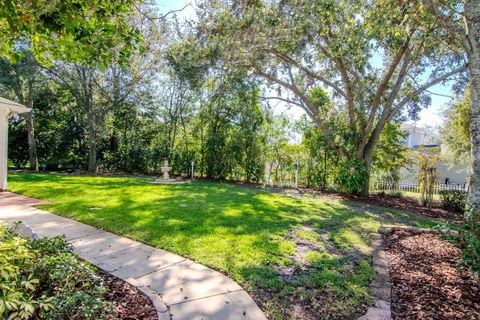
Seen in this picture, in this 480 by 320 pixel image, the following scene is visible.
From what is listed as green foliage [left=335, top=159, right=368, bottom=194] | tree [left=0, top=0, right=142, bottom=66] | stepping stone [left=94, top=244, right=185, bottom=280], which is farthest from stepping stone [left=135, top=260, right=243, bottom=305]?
green foliage [left=335, top=159, right=368, bottom=194]

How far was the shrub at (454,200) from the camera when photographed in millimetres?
8805

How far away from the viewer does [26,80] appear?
14.0 metres

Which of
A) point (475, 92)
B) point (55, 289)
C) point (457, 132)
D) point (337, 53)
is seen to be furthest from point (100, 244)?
point (457, 132)

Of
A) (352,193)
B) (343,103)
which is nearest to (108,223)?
(352,193)

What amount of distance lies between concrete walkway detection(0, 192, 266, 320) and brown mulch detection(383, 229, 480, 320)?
59.1 inches

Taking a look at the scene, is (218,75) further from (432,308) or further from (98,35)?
(432,308)

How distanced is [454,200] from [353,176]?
9.75ft

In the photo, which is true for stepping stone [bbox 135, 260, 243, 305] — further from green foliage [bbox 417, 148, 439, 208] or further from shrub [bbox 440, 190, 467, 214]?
shrub [bbox 440, 190, 467, 214]

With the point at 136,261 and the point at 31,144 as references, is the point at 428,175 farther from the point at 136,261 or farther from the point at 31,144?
the point at 31,144

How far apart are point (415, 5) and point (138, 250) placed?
6945mm

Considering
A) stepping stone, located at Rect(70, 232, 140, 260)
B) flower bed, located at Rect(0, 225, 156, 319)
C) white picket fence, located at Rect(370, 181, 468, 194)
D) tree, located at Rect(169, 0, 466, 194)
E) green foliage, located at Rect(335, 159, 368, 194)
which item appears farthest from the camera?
white picket fence, located at Rect(370, 181, 468, 194)

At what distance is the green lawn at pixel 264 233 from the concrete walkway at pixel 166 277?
16 cm

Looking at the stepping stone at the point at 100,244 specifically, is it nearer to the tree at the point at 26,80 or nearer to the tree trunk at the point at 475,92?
the tree trunk at the point at 475,92

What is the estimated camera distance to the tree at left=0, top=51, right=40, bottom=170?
12797 millimetres
